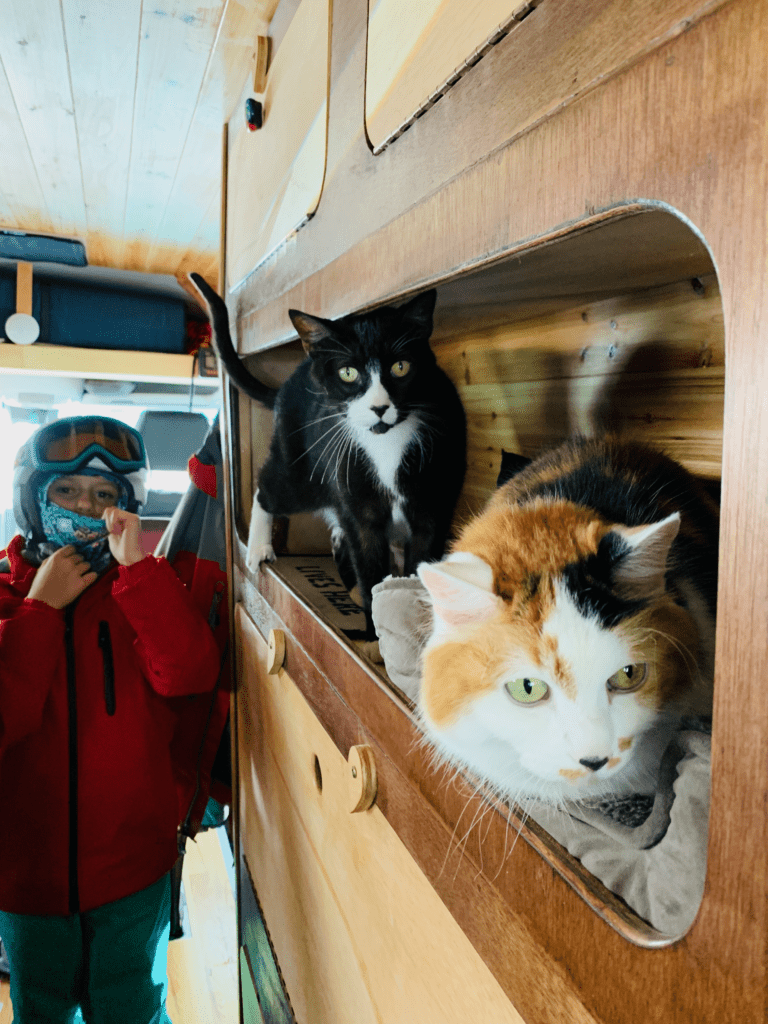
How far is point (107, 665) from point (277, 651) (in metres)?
0.64

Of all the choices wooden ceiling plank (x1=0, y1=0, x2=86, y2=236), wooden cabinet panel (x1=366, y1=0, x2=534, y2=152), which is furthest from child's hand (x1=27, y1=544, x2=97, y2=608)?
wooden cabinet panel (x1=366, y1=0, x2=534, y2=152)

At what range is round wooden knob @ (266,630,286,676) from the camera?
1.05 meters

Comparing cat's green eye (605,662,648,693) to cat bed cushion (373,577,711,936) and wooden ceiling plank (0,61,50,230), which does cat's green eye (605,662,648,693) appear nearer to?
cat bed cushion (373,577,711,936)

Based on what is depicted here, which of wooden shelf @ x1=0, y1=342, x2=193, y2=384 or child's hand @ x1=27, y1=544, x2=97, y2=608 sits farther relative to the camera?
wooden shelf @ x1=0, y1=342, x2=193, y2=384

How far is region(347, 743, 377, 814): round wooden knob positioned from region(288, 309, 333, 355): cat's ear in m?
0.49

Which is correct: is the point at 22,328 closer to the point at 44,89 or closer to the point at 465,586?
the point at 44,89

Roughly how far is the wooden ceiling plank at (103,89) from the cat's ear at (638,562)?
Answer: 4.53ft

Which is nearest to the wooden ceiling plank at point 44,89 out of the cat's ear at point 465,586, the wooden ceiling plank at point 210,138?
the wooden ceiling plank at point 210,138

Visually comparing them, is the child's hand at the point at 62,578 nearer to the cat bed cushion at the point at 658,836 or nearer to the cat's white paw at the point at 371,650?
the cat's white paw at the point at 371,650

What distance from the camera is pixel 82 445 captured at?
148cm

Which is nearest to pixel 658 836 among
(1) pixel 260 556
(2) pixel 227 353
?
(1) pixel 260 556

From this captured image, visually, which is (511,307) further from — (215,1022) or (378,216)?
(215,1022)

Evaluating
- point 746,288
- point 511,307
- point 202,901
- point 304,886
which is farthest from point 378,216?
point 202,901

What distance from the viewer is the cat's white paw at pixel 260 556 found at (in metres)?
1.29
